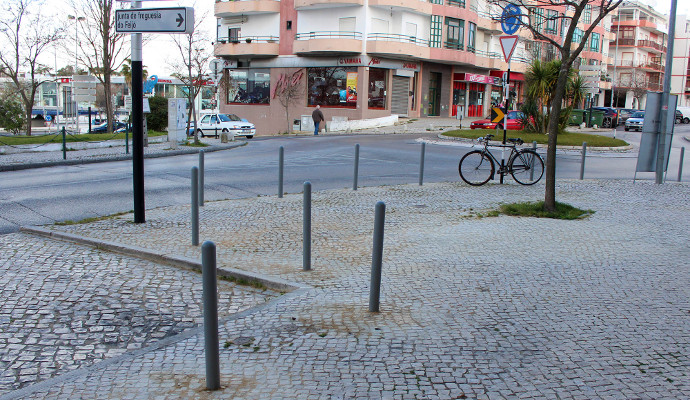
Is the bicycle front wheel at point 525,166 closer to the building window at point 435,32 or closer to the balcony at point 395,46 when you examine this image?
the balcony at point 395,46

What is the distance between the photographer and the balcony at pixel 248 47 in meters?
48.2

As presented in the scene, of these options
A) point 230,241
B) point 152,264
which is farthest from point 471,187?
point 152,264

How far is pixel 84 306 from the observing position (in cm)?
546

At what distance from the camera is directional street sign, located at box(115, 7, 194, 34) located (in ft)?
25.3

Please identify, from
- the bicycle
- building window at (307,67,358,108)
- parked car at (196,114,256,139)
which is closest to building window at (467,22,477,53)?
building window at (307,67,358,108)

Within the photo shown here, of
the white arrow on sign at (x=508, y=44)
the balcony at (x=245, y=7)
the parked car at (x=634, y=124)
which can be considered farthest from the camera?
the balcony at (x=245, y=7)

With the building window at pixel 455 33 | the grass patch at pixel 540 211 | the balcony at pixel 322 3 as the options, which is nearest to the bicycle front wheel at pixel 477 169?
the grass patch at pixel 540 211

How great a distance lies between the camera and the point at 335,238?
26.5ft

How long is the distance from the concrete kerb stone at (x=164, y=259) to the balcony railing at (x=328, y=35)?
38.2 m

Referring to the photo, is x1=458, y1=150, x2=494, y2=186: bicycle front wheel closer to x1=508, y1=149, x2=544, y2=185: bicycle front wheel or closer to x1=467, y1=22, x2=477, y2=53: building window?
x1=508, y1=149, x2=544, y2=185: bicycle front wheel

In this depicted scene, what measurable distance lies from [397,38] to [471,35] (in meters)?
8.08

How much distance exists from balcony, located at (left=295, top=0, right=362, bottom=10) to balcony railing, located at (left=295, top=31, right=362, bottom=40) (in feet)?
6.13

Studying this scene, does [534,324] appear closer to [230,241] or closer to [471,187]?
[230,241]

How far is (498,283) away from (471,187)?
750 cm
